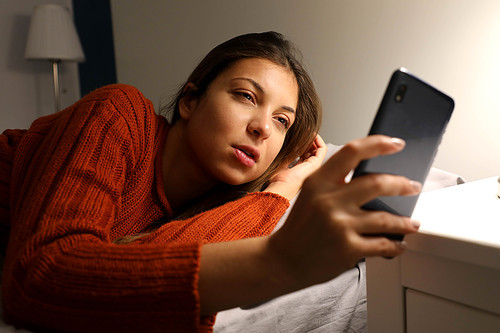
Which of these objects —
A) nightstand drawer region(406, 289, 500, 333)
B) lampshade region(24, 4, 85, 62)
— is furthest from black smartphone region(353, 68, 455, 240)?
lampshade region(24, 4, 85, 62)

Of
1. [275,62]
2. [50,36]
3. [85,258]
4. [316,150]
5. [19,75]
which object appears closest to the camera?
[85,258]

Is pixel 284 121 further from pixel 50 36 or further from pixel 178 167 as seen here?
pixel 50 36

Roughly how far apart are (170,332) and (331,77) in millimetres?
1064

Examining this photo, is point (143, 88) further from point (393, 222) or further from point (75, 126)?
point (393, 222)

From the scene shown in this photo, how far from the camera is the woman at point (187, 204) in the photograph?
394 millimetres

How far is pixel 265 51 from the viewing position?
99 centimetres

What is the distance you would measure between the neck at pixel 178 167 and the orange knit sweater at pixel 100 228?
7 cm

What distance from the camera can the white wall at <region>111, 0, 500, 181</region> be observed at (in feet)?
3.32

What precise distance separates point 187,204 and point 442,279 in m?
0.70

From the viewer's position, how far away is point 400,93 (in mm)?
400

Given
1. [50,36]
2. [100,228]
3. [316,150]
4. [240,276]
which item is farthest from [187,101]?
[50,36]

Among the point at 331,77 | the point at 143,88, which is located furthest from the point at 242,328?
the point at 143,88

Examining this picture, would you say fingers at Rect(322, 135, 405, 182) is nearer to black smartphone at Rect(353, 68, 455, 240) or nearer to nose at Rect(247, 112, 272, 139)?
black smartphone at Rect(353, 68, 455, 240)

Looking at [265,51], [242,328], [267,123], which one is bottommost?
[242,328]
